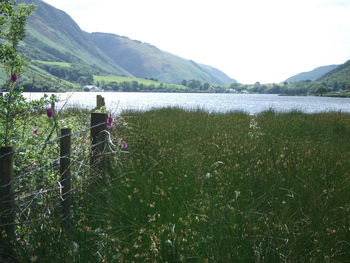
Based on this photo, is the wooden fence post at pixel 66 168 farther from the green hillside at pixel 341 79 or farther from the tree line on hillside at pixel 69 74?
the green hillside at pixel 341 79

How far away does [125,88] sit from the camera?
192000mm

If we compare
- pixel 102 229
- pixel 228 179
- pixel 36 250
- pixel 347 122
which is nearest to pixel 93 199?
pixel 102 229

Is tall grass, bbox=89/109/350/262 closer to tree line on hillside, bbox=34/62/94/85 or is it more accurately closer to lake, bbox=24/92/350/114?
lake, bbox=24/92/350/114

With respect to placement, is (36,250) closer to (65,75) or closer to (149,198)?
(149,198)

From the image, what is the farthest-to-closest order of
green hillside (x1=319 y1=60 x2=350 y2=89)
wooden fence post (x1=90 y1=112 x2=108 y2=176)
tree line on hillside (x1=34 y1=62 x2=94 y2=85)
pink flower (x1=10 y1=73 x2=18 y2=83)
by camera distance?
1. green hillside (x1=319 y1=60 x2=350 y2=89)
2. tree line on hillside (x1=34 y1=62 x2=94 y2=85)
3. pink flower (x1=10 y1=73 x2=18 y2=83)
4. wooden fence post (x1=90 y1=112 x2=108 y2=176)

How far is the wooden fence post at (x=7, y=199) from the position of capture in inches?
99.7

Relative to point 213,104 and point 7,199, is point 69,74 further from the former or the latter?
point 7,199

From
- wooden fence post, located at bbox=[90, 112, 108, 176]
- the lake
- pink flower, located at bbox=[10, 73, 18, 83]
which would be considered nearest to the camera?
wooden fence post, located at bbox=[90, 112, 108, 176]

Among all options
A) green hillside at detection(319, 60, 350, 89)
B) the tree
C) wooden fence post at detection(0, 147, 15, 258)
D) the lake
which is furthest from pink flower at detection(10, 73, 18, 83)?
green hillside at detection(319, 60, 350, 89)

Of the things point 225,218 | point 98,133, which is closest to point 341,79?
point 98,133

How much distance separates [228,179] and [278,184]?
657 millimetres

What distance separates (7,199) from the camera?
265cm

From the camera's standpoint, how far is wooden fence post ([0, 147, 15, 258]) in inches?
99.7

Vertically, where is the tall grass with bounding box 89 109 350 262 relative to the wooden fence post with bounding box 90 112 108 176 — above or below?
below
